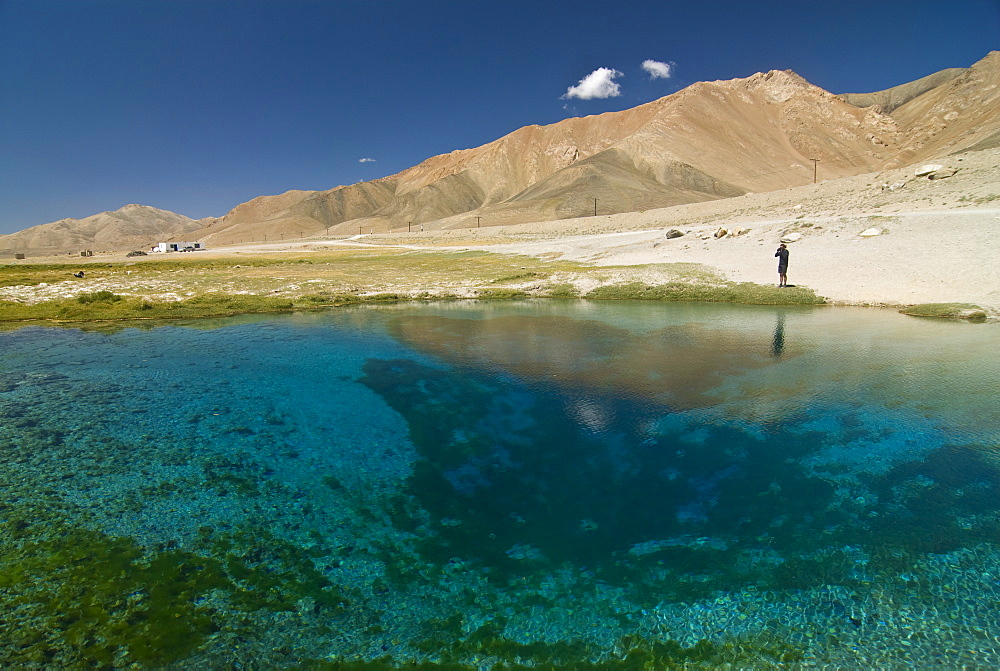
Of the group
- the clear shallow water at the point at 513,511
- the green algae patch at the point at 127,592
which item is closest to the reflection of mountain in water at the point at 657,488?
the clear shallow water at the point at 513,511

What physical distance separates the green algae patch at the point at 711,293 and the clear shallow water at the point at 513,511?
8950mm

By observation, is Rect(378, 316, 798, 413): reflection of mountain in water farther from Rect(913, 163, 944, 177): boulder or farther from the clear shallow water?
Rect(913, 163, 944, 177): boulder

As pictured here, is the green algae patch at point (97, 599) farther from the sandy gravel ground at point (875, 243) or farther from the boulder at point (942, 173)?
the boulder at point (942, 173)

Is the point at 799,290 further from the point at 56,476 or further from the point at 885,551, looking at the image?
the point at 56,476

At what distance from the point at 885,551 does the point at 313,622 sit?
7.37 meters

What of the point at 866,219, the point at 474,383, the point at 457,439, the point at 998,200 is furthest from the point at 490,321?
the point at 998,200

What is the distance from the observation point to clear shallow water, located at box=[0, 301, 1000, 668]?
17.1ft

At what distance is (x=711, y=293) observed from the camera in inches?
1035

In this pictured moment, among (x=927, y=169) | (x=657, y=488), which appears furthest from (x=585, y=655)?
(x=927, y=169)

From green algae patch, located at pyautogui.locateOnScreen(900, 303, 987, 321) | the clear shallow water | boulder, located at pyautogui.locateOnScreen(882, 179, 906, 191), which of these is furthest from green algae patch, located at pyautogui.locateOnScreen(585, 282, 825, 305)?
boulder, located at pyautogui.locateOnScreen(882, 179, 906, 191)

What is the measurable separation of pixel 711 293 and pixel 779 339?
9.47m

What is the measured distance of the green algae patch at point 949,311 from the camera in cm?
1867

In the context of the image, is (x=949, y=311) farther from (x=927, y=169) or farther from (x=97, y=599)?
(x=927, y=169)

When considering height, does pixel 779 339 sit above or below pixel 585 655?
above
